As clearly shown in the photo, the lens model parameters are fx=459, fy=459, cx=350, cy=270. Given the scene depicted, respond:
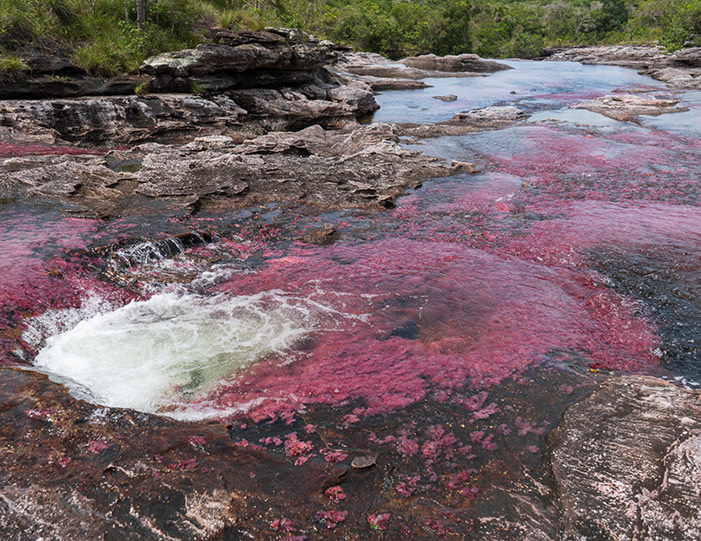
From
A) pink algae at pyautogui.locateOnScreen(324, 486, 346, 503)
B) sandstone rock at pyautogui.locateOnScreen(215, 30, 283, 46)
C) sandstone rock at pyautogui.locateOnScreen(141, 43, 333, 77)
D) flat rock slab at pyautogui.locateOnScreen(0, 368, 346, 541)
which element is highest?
sandstone rock at pyautogui.locateOnScreen(215, 30, 283, 46)

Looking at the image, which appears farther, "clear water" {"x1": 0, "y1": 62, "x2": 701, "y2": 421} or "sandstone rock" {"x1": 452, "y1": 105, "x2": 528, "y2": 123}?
"sandstone rock" {"x1": 452, "y1": 105, "x2": 528, "y2": 123}

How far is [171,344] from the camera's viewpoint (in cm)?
574

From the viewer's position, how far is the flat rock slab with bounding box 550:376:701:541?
3.16 meters

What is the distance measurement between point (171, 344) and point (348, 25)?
4984 cm

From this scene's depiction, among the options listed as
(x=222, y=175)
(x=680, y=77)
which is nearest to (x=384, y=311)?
(x=222, y=175)

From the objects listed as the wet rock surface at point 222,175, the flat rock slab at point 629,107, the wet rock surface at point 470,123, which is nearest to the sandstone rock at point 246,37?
the wet rock surface at point 222,175

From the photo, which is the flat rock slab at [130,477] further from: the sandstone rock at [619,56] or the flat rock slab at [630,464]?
the sandstone rock at [619,56]

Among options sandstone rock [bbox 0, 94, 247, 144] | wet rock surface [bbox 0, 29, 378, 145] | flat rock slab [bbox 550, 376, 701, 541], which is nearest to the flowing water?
flat rock slab [bbox 550, 376, 701, 541]

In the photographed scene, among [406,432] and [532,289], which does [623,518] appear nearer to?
[406,432]

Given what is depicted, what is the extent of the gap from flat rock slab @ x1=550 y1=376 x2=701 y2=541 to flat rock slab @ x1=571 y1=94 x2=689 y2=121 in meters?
20.0

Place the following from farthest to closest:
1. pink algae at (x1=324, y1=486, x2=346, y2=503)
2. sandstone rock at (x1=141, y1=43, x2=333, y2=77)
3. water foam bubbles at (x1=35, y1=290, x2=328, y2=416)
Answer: sandstone rock at (x1=141, y1=43, x2=333, y2=77) < water foam bubbles at (x1=35, y1=290, x2=328, y2=416) < pink algae at (x1=324, y1=486, x2=346, y2=503)

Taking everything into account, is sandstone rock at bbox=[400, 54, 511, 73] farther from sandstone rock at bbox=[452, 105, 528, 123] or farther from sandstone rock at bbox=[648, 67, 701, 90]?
sandstone rock at bbox=[452, 105, 528, 123]

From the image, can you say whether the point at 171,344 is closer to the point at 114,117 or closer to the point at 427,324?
the point at 427,324

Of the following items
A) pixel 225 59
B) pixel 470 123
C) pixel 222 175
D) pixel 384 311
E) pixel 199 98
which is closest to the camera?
pixel 384 311
